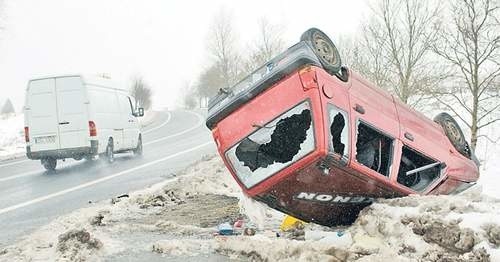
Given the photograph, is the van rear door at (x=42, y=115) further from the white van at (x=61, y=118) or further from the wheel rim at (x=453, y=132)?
the wheel rim at (x=453, y=132)

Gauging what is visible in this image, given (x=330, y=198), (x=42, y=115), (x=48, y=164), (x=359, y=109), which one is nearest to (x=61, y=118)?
(x=42, y=115)

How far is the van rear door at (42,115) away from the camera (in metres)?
13.9

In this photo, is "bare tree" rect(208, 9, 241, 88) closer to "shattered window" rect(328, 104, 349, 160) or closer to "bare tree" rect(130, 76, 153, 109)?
"bare tree" rect(130, 76, 153, 109)

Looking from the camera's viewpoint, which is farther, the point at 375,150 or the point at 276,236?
the point at 375,150

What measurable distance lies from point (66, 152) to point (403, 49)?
1097 cm

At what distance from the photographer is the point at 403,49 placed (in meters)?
18.0

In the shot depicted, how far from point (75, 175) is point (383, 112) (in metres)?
9.18

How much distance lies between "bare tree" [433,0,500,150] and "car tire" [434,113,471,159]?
24.1ft

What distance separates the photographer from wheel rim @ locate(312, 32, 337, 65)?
5504 millimetres

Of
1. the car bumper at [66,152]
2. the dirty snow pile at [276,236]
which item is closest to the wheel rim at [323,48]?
the dirty snow pile at [276,236]

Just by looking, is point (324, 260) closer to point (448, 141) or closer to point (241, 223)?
point (241, 223)

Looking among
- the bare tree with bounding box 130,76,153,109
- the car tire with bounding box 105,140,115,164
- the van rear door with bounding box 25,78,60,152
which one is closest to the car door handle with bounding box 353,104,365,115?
the van rear door with bounding box 25,78,60,152

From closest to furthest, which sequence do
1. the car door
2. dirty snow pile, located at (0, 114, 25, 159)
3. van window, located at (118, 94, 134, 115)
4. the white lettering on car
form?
1. the white lettering on car
2. van window, located at (118, 94, 134, 115)
3. the car door
4. dirty snow pile, located at (0, 114, 25, 159)

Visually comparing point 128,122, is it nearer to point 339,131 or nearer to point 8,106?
point 339,131
